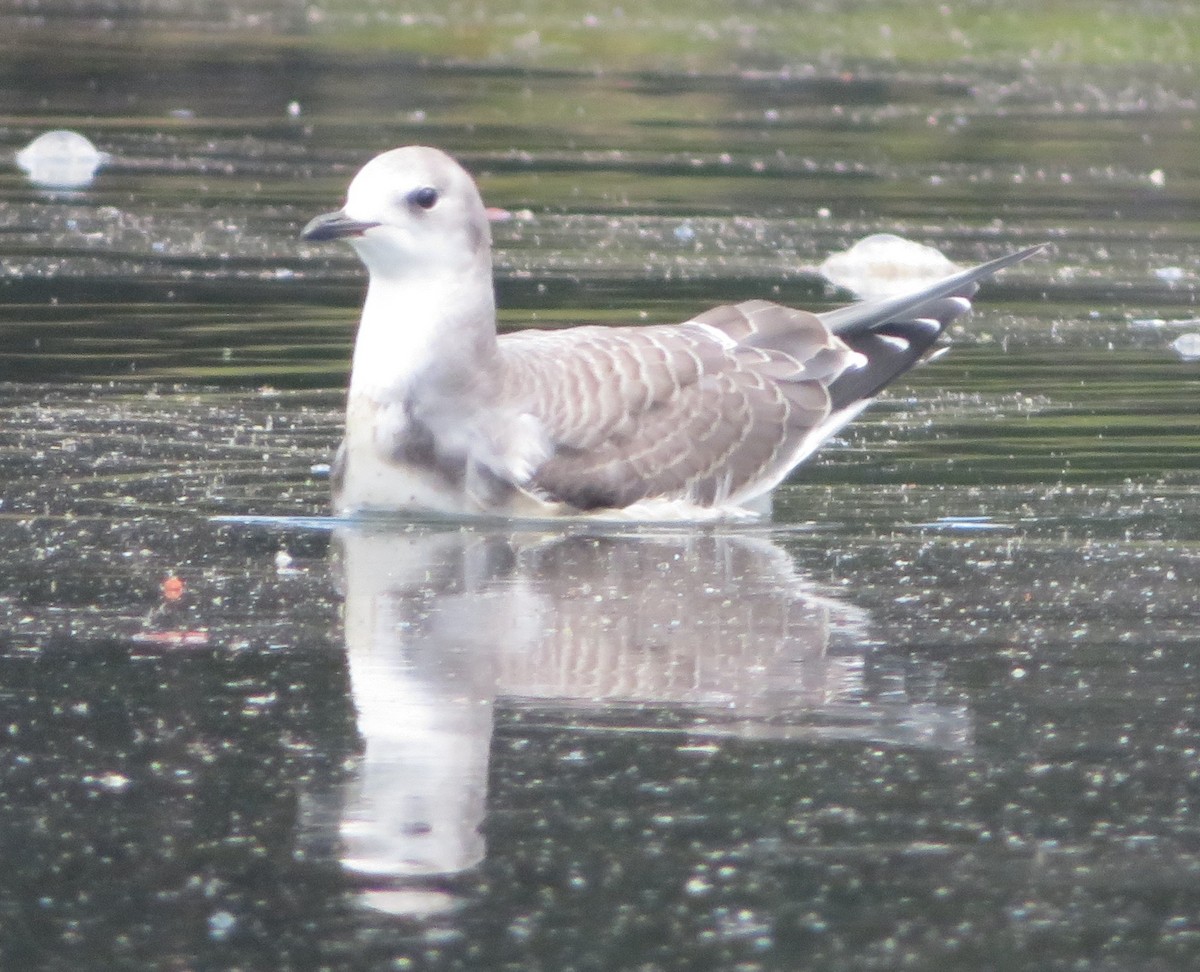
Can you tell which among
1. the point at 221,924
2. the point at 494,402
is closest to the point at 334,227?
the point at 494,402

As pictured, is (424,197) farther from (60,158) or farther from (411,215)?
(60,158)

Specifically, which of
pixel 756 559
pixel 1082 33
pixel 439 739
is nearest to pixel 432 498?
pixel 756 559

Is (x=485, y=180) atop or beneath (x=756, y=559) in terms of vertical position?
atop

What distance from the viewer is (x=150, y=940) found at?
373cm

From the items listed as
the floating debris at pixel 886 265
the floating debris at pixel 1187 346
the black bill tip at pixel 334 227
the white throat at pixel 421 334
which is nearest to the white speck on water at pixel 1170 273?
the floating debris at pixel 886 265

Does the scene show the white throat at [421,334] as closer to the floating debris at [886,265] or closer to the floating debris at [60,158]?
the floating debris at [886,265]

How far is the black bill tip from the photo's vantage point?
6.64 m

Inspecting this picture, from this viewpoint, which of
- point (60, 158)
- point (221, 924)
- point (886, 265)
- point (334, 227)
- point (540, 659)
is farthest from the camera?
point (60, 158)

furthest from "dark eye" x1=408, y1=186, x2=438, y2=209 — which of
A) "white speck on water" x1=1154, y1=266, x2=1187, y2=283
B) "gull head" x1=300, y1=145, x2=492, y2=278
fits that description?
"white speck on water" x1=1154, y1=266, x2=1187, y2=283

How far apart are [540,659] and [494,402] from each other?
1.62 metres

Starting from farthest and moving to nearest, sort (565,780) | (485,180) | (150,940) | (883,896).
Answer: (485,180) → (565,780) → (883,896) → (150,940)

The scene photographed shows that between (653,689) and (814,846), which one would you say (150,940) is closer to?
(814,846)

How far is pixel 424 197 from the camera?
689 centimetres

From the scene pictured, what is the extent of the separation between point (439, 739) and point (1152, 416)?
4118 mm
